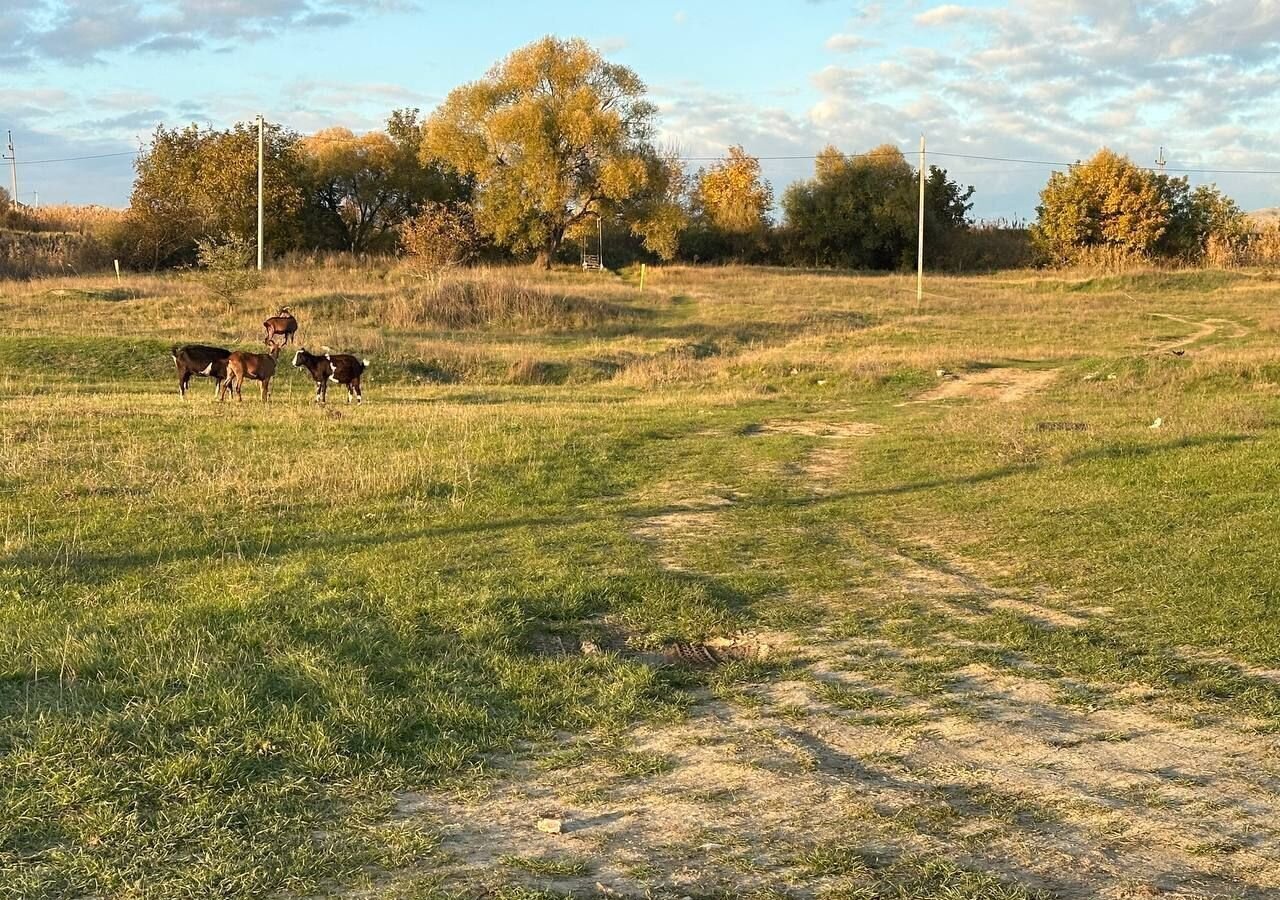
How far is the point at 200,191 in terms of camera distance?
50.9 meters

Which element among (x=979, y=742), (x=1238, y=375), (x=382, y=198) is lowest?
(x=979, y=742)

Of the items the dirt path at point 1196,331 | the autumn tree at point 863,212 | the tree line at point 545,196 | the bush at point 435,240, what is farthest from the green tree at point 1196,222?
the bush at point 435,240

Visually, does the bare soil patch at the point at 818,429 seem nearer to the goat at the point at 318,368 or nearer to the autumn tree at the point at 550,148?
the goat at the point at 318,368

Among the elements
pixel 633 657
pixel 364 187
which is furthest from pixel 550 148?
pixel 633 657

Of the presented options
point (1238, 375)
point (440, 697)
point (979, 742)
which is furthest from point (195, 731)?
point (1238, 375)

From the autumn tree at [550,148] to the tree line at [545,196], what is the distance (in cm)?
9

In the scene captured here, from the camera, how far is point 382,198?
2447 inches

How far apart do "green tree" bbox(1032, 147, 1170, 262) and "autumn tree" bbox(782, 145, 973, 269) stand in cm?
824

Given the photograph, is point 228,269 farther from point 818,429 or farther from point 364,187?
point 364,187

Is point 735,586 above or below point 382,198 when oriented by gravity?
below

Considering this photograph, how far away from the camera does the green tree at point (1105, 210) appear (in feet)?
205

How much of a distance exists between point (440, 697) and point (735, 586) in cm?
279

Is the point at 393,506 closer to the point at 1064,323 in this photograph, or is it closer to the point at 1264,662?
the point at 1264,662

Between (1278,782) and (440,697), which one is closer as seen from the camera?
(1278,782)
